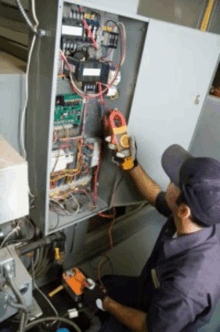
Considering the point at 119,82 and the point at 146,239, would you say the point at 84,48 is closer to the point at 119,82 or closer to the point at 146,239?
the point at 119,82

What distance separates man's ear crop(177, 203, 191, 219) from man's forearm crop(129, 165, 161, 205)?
45 centimetres

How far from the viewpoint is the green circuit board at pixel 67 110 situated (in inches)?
45.4

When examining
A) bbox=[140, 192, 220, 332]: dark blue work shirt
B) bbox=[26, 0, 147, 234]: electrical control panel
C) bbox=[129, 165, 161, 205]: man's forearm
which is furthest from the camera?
bbox=[129, 165, 161, 205]: man's forearm

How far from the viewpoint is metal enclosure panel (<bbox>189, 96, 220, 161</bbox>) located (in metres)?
1.78

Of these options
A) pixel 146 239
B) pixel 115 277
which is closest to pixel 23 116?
pixel 115 277

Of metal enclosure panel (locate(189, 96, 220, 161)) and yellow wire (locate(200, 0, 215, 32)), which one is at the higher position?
yellow wire (locate(200, 0, 215, 32))

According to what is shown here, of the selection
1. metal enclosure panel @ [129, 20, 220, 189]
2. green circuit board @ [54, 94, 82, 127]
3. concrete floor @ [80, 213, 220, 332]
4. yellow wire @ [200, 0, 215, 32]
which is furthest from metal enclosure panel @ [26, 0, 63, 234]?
yellow wire @ [200, 0, 215, 32]

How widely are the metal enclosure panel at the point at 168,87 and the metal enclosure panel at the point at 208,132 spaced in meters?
0.22

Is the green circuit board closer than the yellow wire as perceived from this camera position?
Yes

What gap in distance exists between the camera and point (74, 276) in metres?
1.35

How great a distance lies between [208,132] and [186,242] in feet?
3.73

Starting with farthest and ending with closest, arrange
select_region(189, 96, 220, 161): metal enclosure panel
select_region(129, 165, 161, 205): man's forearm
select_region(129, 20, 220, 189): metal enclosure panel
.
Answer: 1. select_region(189, 96, 220, 161): metal enclosure panel
2. select_region(129, 165, 161, 205): man's forearm
3. select_region(129, 20, 220, 189): metal enclosure panel

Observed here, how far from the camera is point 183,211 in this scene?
0.93m

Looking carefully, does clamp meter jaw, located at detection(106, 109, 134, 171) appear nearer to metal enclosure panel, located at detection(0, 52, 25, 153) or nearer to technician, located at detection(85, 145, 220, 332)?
technician, located at detection(85, 145, 220, 332)
